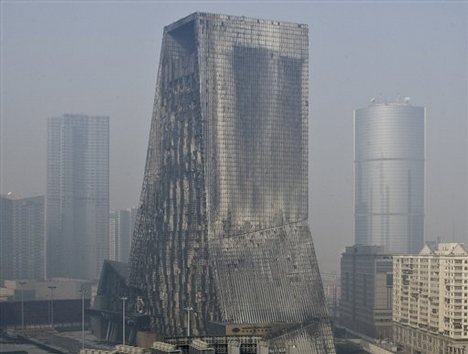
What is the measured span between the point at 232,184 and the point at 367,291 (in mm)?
26493

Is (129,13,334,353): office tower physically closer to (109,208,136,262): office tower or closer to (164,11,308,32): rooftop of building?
(164,11,308,32): rooftop of building

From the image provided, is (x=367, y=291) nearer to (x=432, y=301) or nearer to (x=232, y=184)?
(x=432, y=301)

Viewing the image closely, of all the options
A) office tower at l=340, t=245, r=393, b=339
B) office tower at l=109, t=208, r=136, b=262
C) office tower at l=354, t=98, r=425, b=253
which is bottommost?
office tower at l=340, t=245, r=393, b=339

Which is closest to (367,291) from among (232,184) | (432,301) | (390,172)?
(432,301)

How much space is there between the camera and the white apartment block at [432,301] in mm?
63000

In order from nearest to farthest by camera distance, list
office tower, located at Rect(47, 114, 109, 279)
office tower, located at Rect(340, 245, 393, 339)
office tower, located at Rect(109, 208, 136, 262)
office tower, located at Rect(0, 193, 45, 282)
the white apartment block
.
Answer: the white apartment block
office tower, located at Rect(340, 245, 393, 339)
office tower, located at Rect(0, 193, 45, 282)
office tower, located at Rect(109, 208, 136, 262)
office tower, located at Rect(47, 114, 109, 279)

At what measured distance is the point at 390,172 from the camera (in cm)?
14375

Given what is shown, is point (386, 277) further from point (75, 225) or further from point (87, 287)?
point (75, 225)

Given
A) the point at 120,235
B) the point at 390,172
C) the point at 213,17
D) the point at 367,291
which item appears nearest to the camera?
the point at 213,17

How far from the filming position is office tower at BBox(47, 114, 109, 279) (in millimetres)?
104812

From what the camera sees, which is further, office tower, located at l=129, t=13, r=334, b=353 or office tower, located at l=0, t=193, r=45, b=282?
office tower, located at l=0, t=193, r=45, b=282

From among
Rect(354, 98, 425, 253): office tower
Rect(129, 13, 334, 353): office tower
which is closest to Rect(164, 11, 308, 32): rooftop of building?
Rect(129, 13, 334, 353): office tower

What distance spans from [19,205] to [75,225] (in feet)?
48.7

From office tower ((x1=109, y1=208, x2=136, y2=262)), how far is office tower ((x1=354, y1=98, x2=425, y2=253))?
40702mm
